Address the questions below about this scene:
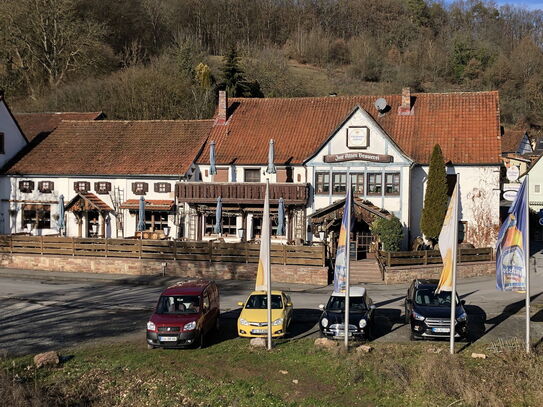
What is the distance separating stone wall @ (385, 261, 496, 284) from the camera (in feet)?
92.4

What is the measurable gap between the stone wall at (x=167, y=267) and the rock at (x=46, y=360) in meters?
12.7

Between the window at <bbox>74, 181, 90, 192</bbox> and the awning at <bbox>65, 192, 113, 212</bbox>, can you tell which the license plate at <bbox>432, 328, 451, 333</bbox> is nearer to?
the awning at <bbox>65, 192, 113, 212</bbox>

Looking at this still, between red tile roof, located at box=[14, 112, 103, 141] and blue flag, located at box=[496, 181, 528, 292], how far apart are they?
33.2 metres

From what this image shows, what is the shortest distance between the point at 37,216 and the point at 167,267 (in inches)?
478

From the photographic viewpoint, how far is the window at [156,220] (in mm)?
35500

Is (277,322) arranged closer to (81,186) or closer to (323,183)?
(323,183)

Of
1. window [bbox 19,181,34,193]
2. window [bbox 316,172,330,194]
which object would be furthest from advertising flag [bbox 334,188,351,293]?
window [bbox 19,181,34,193]

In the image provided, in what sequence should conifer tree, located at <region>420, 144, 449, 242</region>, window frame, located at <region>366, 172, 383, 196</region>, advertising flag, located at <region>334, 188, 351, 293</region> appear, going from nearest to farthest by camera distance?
1. advertising flag, located at <region>334, 188, 351, 293</region>
2. conifer tree, located at <region>420, 144, 449, 242</region>
3. window frame, located at <region>366, 172, 383, 196</region>

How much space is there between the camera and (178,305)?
1870cm

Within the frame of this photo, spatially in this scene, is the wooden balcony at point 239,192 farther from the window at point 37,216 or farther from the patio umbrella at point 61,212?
the window at point 37,216

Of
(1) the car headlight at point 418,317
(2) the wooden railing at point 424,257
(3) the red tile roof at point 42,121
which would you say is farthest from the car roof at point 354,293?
(3) the red tile roof at point 42,121

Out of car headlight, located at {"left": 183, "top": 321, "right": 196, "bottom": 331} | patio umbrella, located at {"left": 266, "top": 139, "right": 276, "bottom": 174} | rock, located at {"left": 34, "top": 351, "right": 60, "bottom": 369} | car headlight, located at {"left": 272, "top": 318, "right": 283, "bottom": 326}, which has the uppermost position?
patio umbrella, located at {"left": 266, "top": 139, "right": 276, "bottom": 174}

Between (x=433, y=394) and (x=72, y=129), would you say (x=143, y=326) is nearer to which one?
(x=433, y=394)

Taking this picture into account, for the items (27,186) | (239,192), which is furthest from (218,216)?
(27,186)
